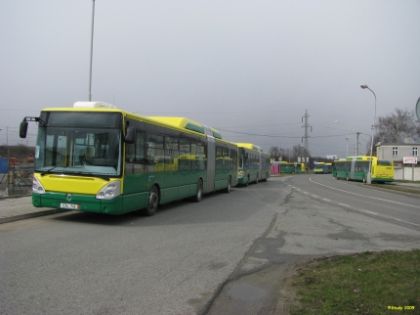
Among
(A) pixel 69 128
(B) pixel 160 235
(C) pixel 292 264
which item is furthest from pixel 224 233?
(A) pixel 69 128

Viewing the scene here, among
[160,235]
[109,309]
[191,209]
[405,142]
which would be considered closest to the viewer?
[109,309]

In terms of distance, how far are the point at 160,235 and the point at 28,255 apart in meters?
3.11

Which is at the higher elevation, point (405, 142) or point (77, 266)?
point (405, 142)

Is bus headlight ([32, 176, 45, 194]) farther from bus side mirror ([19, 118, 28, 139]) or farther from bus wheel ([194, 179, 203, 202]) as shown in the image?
bus wheel ([194, 179, 203, 202])

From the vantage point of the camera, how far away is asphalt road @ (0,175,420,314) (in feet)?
16.9

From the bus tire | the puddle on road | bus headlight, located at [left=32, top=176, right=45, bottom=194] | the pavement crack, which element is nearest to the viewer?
the pavement crack

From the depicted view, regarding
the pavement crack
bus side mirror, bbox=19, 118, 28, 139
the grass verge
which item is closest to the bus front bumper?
bus side mirror, bbox=19, 118, 28, 139

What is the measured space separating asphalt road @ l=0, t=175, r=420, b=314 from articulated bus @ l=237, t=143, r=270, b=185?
17654mm

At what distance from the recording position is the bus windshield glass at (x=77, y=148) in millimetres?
10680

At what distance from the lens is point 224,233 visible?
10.3 meters

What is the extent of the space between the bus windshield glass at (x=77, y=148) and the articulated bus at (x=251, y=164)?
20615mm

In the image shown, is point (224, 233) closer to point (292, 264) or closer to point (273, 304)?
point (292, 264)

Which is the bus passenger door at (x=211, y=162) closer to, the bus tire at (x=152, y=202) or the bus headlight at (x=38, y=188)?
the bus tire at (x=152, y=202)

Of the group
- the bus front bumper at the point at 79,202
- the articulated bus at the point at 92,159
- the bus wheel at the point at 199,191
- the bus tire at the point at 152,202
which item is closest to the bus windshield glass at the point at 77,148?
the articulated bus at the point at 92,159
